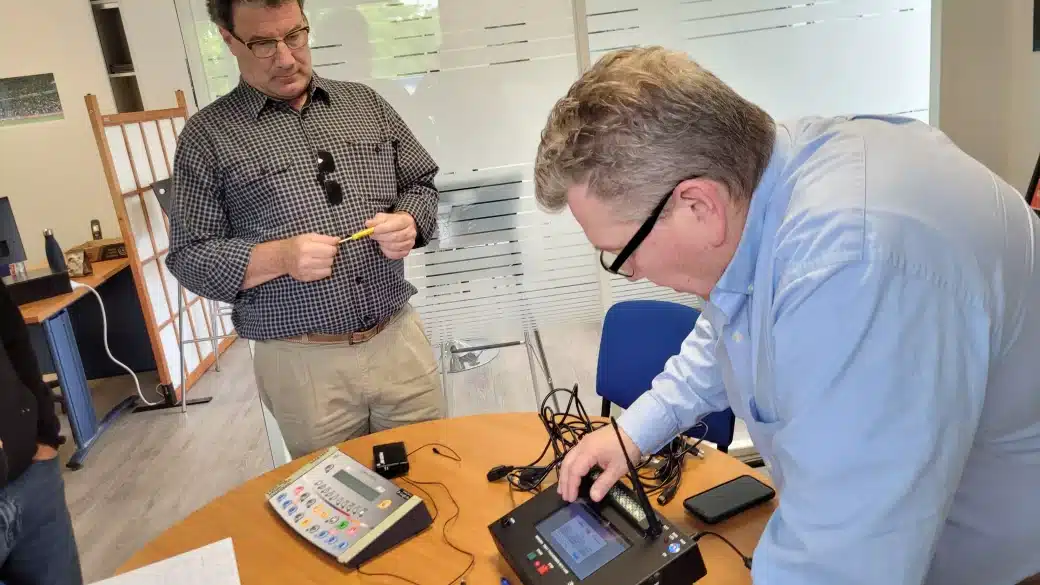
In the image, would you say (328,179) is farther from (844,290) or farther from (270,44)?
(844,290)

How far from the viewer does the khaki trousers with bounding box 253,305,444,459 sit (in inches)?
70.1

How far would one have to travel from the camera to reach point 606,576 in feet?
3.26

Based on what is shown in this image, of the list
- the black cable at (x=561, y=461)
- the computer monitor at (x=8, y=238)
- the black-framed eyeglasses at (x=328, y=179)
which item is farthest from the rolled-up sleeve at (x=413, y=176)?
the computer monitor at (x=8, y=238)

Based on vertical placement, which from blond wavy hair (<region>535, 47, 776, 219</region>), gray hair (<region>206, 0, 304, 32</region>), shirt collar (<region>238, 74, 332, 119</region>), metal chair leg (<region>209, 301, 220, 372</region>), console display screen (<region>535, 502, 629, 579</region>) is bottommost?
metal chair leg (<region>209, 301, 220, 372</region>)

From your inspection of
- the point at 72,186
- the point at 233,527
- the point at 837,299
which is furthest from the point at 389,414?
the point at 72,186

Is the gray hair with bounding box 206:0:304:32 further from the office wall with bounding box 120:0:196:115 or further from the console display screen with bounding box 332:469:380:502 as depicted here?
the office wall with bounding box 120:0:196:115

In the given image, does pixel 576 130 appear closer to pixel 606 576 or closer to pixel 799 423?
pixel 799 423

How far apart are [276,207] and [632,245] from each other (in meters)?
1.15

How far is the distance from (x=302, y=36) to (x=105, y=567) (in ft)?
6.58

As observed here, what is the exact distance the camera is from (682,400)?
1242 millimetres

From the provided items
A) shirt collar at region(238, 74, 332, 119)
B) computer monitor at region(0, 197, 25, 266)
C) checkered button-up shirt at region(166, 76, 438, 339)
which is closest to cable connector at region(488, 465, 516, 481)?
checkered button-up shirt at region(166, 76, 438, 339)

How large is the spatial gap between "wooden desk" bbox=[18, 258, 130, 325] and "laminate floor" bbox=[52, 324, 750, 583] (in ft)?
2.44

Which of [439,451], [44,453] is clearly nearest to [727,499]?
[439,451]

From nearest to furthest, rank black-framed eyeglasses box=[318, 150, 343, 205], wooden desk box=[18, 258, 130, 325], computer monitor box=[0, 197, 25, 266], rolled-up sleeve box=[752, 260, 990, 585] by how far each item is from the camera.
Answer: rolled-up sleeve box=[752, 260, 990, 585] → black-framed eyeglasses box=[318, 150, 343, 205] → wooden desk box=[18, 258, 130, 325] → computer monitor box=[0, 197, 25, 266]
